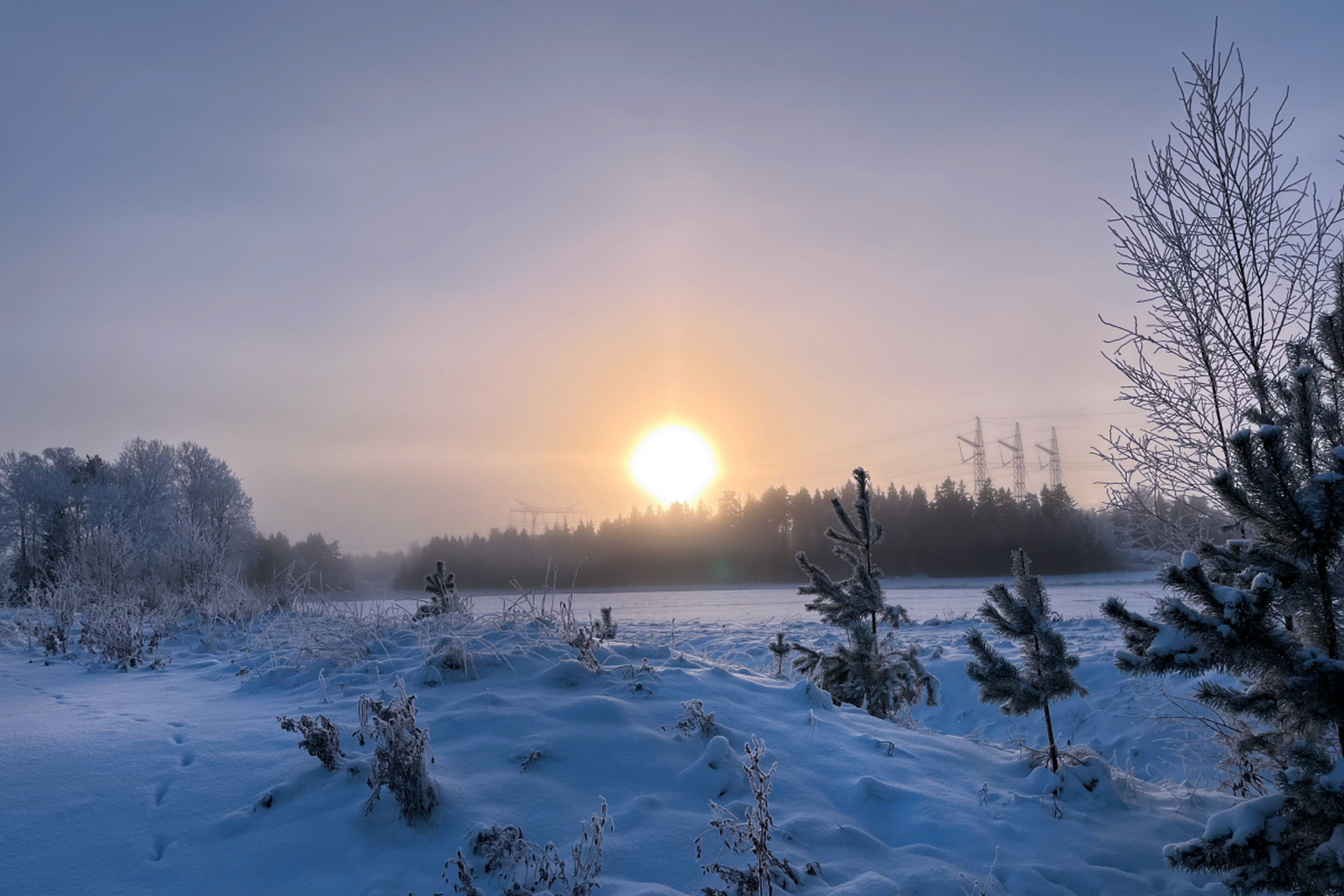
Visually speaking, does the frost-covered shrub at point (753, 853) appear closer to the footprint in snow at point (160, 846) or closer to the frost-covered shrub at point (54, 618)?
the footprint in snow at point (160, 846)

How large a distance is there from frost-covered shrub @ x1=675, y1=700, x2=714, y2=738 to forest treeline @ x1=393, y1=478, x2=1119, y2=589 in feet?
131

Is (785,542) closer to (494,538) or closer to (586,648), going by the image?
(494,538)

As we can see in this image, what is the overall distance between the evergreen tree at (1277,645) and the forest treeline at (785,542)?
42.0 meters

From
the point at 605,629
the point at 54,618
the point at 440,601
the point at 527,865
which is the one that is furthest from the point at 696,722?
the point at 54,618

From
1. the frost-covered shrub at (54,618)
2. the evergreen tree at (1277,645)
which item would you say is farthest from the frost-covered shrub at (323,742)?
the frost-covered shrub at (54,618)

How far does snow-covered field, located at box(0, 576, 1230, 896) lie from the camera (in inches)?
107

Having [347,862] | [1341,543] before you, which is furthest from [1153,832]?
[347,862]

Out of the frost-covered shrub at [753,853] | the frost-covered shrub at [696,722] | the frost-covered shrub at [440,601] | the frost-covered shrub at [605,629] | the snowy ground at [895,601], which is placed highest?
the frost-covered shrub at [440,601]

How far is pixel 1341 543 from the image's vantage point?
2.65 metres

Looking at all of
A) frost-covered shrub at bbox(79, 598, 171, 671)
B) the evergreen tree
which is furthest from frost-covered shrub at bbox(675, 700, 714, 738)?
frost-covered shrub at bbox(79, 598, 171, 671)

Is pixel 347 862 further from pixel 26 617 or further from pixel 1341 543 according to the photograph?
pixel 26 617

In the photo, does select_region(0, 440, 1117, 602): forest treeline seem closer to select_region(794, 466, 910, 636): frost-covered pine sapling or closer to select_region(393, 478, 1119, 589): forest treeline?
select_region(393, 478, 1119, 589): forest treeline

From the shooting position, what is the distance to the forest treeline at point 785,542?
49844 mm

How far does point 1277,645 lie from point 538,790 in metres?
3.10
